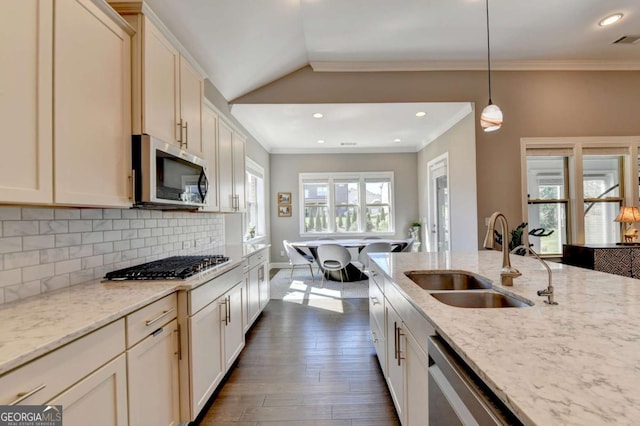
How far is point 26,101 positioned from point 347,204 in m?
6.36

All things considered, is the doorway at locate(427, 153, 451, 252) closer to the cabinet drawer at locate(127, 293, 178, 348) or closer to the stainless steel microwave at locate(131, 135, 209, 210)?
the stainless steel microwave at locate(131, 135, 209, 210)

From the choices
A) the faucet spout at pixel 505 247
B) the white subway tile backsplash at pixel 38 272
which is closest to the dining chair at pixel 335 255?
the faucet spout at pixel 505 247

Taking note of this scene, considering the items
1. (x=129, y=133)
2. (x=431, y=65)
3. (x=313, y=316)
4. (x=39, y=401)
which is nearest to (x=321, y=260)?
(x=313, y=316)

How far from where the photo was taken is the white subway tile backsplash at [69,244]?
1.33 m

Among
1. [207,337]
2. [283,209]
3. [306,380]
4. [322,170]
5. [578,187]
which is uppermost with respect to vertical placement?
[322,170]

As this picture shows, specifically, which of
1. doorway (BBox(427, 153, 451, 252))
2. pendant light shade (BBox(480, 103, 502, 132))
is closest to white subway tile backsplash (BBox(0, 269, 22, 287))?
pendant light shade (BBox(480, 103, 502, 132))

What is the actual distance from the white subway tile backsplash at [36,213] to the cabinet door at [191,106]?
0.91 metres

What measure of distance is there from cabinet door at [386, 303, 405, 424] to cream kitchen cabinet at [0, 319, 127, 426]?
1.26m

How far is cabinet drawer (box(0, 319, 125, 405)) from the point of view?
0.82 meters

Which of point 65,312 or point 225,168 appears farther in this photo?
point 225,168

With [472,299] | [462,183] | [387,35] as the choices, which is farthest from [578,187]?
[472,299]

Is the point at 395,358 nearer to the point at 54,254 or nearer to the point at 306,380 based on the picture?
the point at 306,380

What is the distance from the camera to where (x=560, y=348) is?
0.79 metres

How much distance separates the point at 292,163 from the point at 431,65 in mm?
3937
